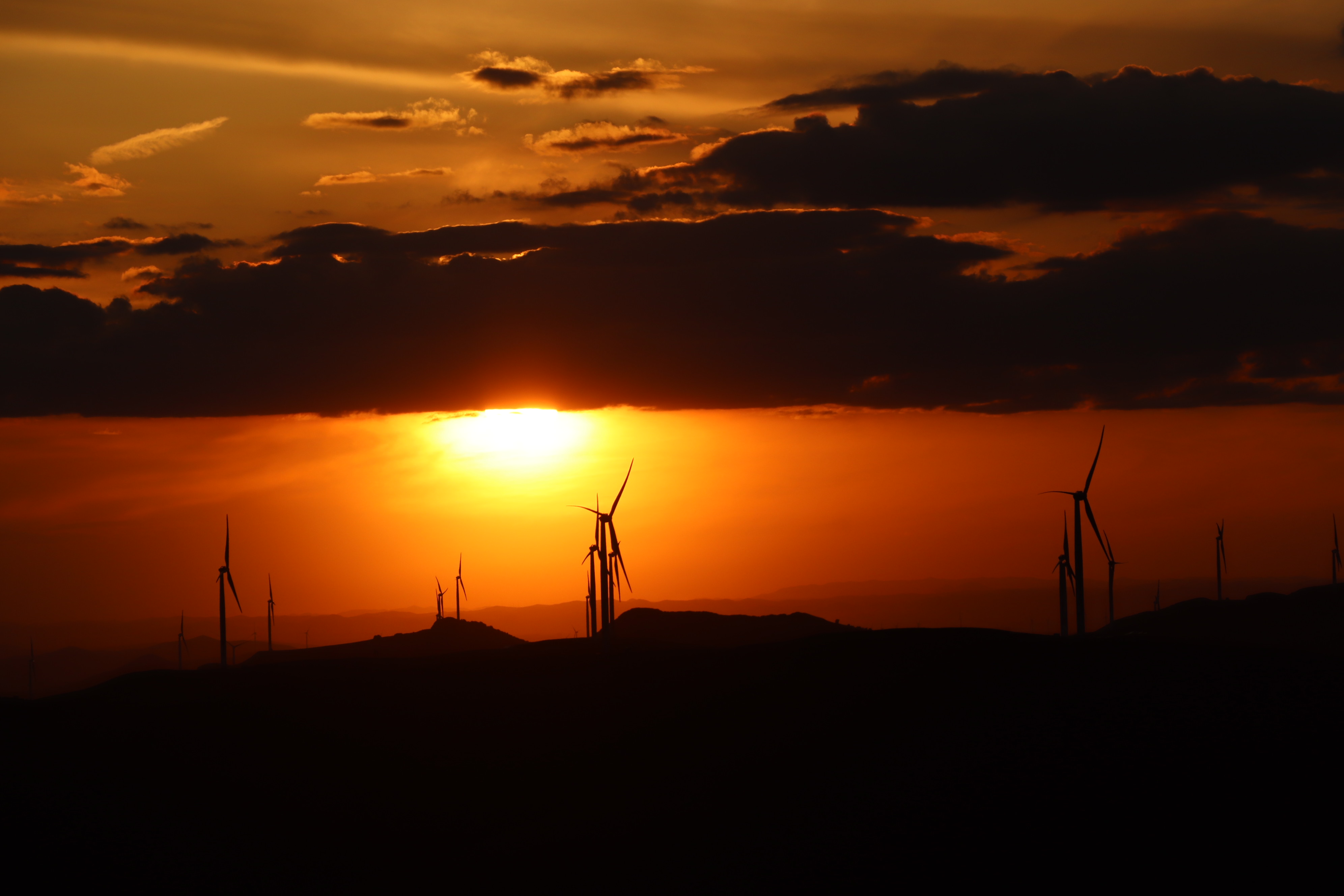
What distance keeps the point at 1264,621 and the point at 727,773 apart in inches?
4472

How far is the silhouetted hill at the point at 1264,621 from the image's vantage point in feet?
449

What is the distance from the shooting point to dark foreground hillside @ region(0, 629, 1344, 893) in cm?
5100

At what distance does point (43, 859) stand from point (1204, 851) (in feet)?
174

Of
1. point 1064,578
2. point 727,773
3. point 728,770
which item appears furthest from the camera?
point 1064,578

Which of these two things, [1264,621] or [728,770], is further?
[1264,621]

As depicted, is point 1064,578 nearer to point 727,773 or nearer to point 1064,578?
point 1064,578

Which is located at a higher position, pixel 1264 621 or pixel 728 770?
pixel 728 770

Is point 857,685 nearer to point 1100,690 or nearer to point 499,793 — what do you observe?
point 1100,690

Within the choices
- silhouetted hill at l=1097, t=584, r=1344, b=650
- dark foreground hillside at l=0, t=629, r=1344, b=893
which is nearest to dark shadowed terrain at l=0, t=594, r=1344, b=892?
dark foreground hillside at l=0, t=629, r=1344, b=893

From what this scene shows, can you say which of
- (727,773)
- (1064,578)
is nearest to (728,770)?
(727,773)

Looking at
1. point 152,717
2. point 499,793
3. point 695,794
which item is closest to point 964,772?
point 695,794

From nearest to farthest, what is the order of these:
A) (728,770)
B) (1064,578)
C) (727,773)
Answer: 1. (727,773)
2. (728,770)
3. (1064,578)

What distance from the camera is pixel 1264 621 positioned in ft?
490

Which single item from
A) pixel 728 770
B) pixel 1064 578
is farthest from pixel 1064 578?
pixel 728 770
